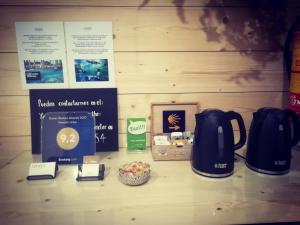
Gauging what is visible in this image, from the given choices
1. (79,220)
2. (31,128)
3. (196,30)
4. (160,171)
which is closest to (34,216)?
(79,220)

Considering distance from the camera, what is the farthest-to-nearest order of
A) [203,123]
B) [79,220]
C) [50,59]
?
[50,59]
[203,123]
[79,220]

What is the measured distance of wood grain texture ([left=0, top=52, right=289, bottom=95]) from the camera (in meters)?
1.15

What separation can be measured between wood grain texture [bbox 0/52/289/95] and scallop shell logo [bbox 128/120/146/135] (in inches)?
5.2

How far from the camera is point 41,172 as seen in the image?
924mm

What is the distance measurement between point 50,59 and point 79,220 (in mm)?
683

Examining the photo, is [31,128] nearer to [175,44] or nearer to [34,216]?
[34,216]

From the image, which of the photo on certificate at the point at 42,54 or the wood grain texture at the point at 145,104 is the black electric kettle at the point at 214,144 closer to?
the wood grain texture at the point at 145,104

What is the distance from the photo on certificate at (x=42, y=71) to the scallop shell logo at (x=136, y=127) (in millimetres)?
346

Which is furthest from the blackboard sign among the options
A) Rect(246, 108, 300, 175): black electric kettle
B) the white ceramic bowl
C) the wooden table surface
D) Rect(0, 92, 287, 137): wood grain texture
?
Rect(246, 108, 300, 175): black electric kettle

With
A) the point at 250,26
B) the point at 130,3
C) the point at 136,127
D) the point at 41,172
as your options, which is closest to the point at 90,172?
the point at 41,172

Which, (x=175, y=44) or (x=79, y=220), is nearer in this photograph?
(x=79, y=220)

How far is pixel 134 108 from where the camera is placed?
1194 mm

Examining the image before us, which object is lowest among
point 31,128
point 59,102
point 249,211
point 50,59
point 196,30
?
point 249,211

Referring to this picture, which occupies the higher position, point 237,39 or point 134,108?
point 237,39
